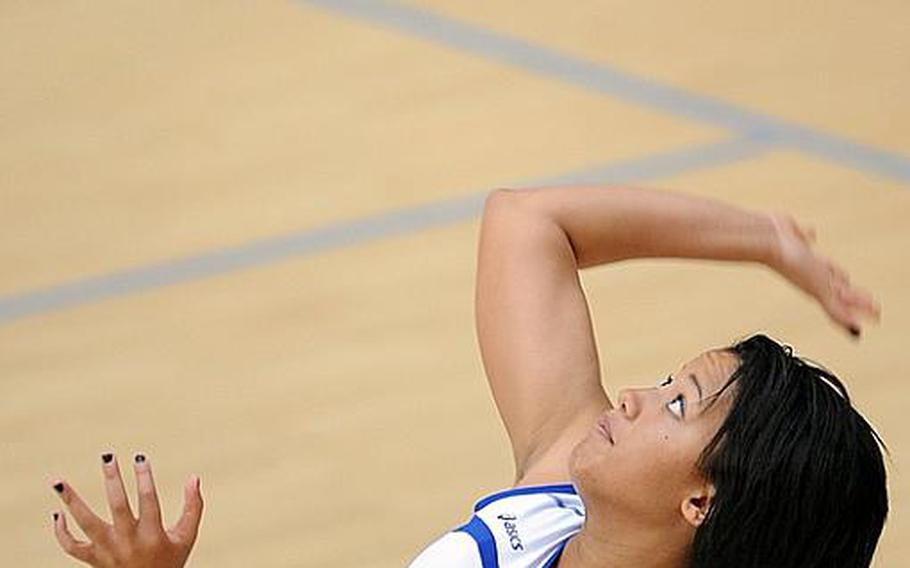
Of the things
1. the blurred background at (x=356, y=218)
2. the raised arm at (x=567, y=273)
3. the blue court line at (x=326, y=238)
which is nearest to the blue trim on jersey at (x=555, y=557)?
the raised arm at (x=567, y=273)

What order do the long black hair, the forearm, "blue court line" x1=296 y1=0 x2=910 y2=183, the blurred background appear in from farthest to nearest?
1. "blue court line" x1=296 y1=0 x2=910 y2=183
2. the blurred background
3. the forearm
4. the long black hair

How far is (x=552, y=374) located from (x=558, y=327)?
6 centimetres

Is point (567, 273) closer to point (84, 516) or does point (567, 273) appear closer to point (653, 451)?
point (653, 451)

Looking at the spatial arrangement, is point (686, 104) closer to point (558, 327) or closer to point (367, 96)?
point (367, 96)

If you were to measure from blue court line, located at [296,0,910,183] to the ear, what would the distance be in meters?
2.12

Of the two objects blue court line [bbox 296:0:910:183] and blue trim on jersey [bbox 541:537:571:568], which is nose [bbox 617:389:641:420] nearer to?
blue trim on jersey [bbox 541:537:571:568]

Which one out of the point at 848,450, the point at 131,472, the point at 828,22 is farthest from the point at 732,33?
the point at 848,450

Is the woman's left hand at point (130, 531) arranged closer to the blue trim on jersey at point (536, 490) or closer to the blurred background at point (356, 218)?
the blue trim on jersey at point (536, 490)

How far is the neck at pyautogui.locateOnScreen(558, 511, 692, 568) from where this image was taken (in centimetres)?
203

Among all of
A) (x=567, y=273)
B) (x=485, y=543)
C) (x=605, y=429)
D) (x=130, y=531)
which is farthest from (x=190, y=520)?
(x=567, y=273)

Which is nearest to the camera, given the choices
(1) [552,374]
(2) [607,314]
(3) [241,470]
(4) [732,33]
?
(1) [552,374]

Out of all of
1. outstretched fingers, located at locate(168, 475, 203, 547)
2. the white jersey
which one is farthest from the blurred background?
outstretched fingers, located at locate(168, 475, 203, 547)

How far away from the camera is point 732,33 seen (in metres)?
4.39

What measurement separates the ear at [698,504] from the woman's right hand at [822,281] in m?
0.35
